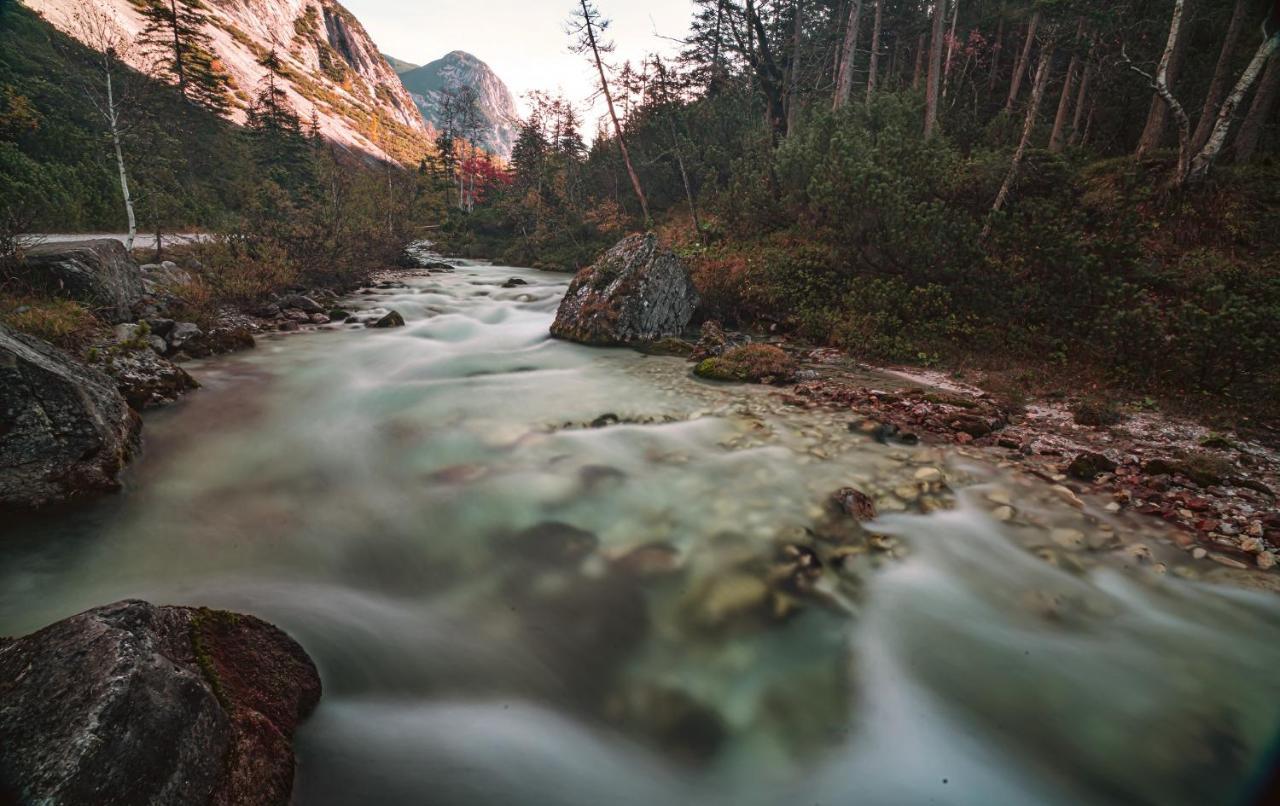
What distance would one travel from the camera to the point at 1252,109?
433 inches

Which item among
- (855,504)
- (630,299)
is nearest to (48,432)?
(855,504)

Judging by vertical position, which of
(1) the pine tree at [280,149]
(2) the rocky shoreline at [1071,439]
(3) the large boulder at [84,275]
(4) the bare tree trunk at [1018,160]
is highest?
(1) the pine tree at [280,149]

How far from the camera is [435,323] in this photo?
1343 centimetres

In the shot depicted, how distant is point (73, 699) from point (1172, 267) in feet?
42.3

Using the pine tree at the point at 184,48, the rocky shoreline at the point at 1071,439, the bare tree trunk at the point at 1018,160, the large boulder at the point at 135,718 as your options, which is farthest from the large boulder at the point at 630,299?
the pine tree at the point at 184,48

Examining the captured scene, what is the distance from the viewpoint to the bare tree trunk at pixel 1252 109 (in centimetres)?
867

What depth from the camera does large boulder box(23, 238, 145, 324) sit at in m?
8.50

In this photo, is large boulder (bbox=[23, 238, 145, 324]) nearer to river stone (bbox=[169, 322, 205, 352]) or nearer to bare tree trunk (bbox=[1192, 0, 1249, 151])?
river stone (bbox=[169, 322, 205, 352])

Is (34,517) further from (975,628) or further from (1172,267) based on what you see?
(1172,267)

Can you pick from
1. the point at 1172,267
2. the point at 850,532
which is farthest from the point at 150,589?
the point at 1172,267

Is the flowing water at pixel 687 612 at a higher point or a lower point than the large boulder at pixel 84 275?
lower

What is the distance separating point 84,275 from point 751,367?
11.2 metres

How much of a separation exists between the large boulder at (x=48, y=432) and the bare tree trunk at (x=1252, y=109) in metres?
16.3

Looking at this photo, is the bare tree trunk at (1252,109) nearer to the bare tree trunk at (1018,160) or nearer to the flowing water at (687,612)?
the bare tree trunk at (1018,160)
